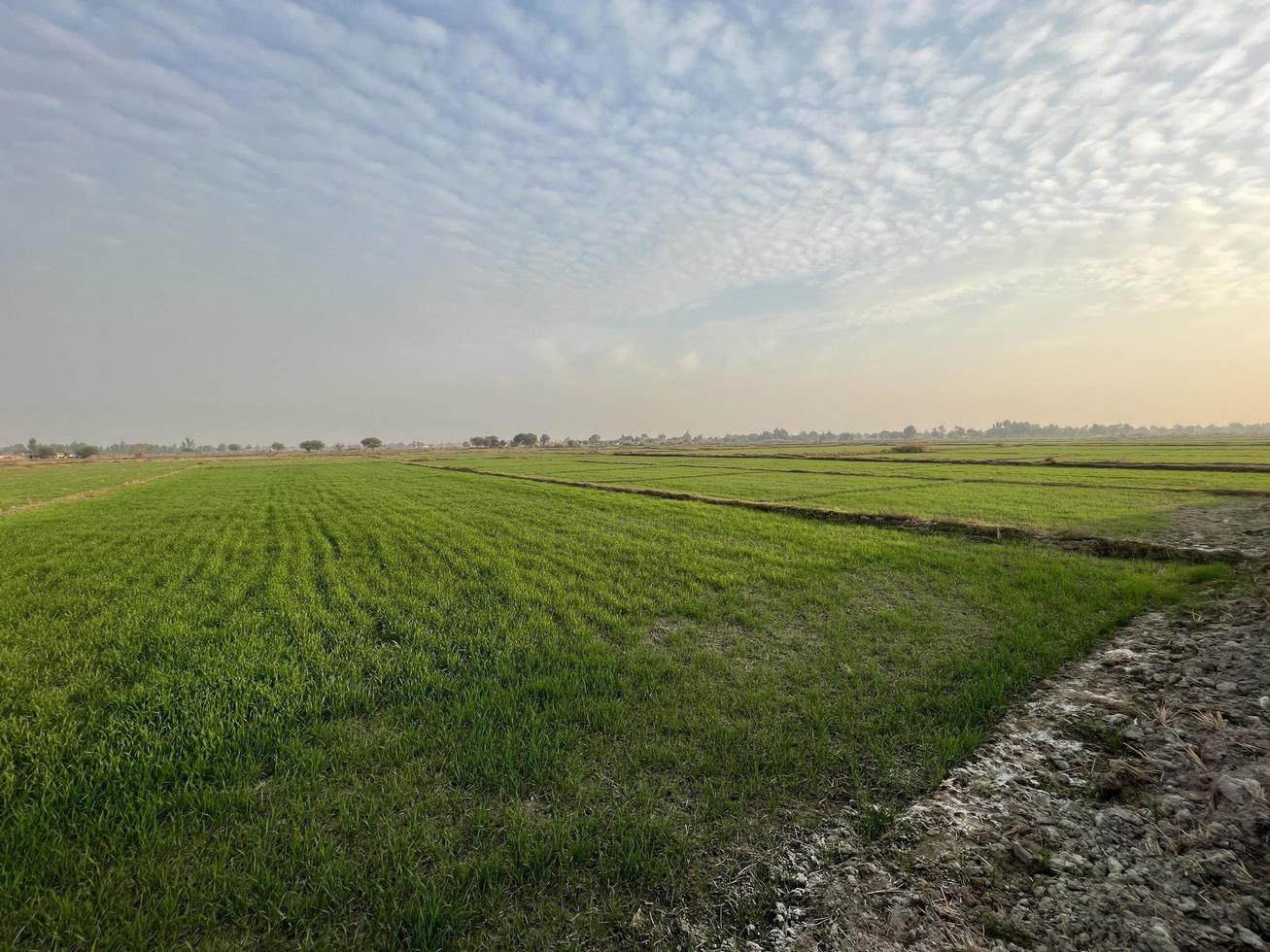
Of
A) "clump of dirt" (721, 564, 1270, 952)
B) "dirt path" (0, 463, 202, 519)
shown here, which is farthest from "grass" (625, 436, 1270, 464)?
"dirt path" (0, 463, 202, 519)

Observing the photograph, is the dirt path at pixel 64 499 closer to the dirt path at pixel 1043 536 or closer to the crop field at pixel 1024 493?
the crop field at pixel 1024 493

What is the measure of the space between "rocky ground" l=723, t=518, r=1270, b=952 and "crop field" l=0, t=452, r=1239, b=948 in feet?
1.11

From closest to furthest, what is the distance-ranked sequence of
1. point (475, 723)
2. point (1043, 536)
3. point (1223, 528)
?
point (475, 723) < point (1043, 536) < point (1223, 528)

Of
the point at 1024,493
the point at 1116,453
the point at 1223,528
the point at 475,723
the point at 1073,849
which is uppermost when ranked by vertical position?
the point at 1116,453

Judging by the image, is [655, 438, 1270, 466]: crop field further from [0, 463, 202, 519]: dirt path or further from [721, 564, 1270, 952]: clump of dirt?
[0, 463, 202, 519]: dirt path

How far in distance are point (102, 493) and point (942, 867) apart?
176 ft

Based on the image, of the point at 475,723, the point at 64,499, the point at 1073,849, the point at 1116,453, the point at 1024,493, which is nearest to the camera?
the point at 1073,849

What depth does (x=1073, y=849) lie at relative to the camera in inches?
148

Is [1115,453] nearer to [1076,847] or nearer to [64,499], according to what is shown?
[1076,847]

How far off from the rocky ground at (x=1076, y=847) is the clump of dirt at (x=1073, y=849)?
0.04 feet

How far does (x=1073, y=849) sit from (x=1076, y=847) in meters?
0.03

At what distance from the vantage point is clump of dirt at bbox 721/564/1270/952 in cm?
310

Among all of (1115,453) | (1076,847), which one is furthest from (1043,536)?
(1115,453)

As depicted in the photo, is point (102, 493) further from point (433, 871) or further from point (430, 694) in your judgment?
point (433, 871)
